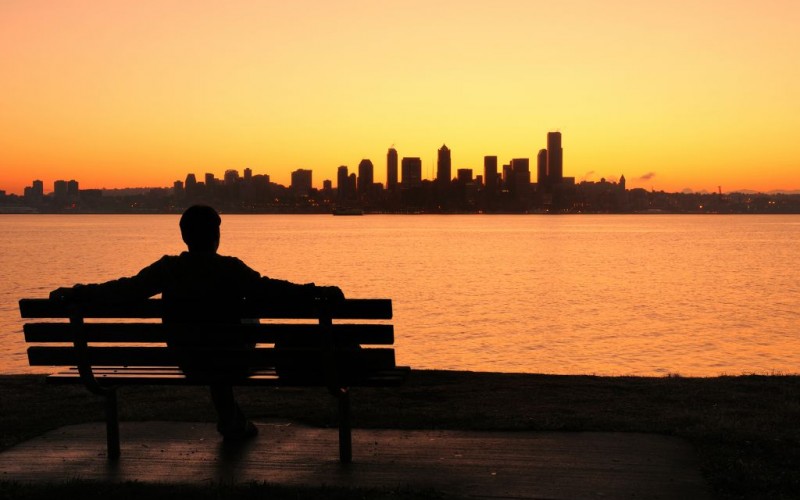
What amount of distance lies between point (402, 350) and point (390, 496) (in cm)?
2067

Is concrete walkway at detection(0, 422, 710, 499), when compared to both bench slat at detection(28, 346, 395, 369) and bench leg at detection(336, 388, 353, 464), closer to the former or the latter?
bench leg at detection(336, 388, 353, 464)

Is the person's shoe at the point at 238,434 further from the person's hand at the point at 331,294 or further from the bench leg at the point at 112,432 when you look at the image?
the person's hand at the point at 331,294

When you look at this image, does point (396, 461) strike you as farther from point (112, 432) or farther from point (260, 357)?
point (112, 432)

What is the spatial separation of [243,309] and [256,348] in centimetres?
30

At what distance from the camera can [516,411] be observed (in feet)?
28.6

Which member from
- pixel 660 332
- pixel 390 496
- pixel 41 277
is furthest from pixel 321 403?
pixel 41 277

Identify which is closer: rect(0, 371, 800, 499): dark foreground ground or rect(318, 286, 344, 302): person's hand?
rect(0, 371, 800, 499): dark foreground ground

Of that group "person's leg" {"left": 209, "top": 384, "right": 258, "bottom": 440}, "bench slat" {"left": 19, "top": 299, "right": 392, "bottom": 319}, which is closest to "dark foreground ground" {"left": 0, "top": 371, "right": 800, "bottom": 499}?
"person's leg" {"left": 209, "top": 384, "right": 258, "bottom": 440}

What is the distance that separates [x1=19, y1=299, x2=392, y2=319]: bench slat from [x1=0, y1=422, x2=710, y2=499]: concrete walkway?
42.0 inches

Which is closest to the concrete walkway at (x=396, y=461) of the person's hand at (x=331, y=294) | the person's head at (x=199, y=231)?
the person's hand at (x=331, y=294)

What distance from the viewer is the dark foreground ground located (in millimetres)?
6035

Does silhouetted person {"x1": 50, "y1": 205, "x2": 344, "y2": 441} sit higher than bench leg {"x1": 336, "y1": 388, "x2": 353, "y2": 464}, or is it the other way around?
silhouetted person {"x1": 50, "y1": 205, "x2": 344, "y2": 441}

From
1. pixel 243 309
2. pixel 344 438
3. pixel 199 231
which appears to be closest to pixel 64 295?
pixel 199 231

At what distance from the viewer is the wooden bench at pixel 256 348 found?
6527 mm
